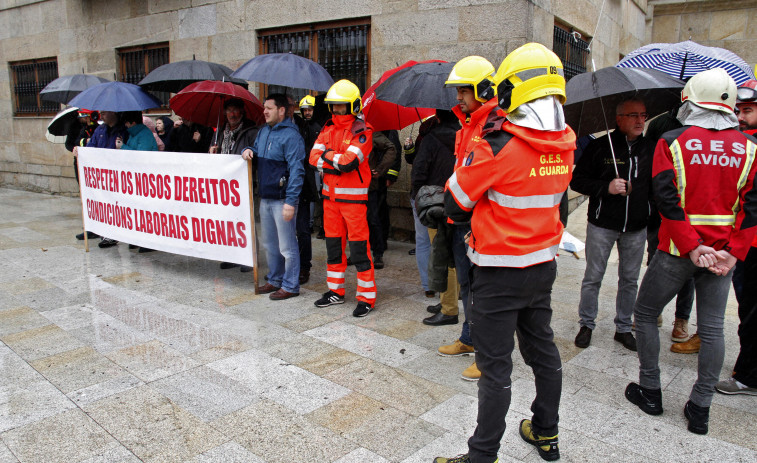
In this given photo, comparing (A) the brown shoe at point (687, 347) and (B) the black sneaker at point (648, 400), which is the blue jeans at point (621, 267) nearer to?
(A) the brown shoe at point (687, 347)

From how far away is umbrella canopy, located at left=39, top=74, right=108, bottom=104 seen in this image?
8391 millimetres

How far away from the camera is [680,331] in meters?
4.50

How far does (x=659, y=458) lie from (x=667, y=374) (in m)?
1.20

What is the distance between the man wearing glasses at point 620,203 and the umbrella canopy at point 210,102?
3.58 metres

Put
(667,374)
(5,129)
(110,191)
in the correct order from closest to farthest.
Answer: (667,374) < (110,191) < (5,129)

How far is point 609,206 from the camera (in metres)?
4.23

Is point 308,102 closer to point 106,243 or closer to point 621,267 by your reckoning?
point 106,243

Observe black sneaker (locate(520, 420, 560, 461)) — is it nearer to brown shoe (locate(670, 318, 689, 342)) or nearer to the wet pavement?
the wet pavement

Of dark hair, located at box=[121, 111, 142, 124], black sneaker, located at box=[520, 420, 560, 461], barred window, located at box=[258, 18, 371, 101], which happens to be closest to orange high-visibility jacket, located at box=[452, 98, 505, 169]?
black sneaker, located at box=[520, 420, 560, 461]

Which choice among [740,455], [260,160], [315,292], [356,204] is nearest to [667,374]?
[740,455]

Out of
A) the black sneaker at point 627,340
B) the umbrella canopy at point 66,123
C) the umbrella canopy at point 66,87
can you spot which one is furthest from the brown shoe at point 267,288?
the umbrella canopy at point 66,123

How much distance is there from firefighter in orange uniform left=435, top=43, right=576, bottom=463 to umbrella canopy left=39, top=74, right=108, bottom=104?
7736 millimetres

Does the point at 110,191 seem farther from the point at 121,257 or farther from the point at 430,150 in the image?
the point at 430,150

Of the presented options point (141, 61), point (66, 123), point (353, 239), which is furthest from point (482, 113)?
point (141, 61)
